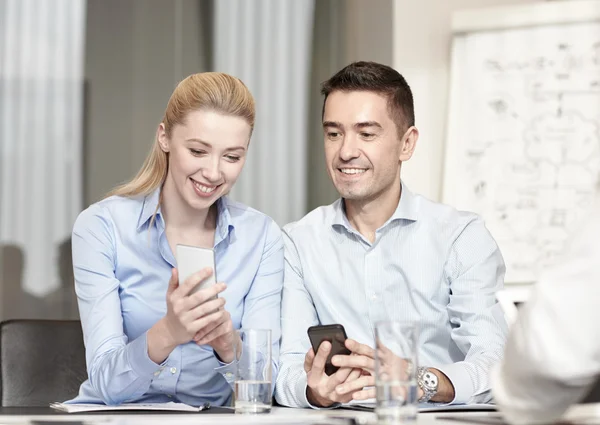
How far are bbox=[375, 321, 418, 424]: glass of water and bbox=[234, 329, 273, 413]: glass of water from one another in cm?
30

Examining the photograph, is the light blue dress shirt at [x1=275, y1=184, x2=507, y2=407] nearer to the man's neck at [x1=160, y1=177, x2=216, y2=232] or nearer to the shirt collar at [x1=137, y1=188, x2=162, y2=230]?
the man's neck at [x1=160, y1=177, x2=216, y2=232]

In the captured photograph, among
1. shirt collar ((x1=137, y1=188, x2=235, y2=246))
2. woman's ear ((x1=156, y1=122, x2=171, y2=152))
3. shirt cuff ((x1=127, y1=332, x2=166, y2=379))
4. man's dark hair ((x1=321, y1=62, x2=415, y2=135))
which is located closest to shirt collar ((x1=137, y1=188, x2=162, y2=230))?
shirt collar ((x1=137, y1=188, x2=235, y2=246))

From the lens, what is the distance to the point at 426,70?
3.60 m

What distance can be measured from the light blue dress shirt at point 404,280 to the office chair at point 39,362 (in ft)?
1.87

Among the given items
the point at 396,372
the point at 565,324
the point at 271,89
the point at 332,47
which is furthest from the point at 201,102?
the point at 332,47

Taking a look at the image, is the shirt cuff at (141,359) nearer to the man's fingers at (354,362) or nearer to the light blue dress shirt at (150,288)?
the light blue dress shirt at (150,288)

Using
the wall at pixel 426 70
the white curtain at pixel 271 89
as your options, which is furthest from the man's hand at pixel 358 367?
the white curtain at pixel 271 89

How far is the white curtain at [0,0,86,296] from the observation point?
3592 millimetres

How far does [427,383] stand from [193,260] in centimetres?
58

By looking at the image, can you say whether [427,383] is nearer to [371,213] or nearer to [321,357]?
[321,357]

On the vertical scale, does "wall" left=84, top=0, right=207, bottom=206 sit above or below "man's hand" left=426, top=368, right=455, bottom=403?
above

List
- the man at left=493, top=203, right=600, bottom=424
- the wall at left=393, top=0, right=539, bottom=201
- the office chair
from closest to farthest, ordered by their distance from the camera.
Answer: the man at left=493, top=203, right=600, bottom=424, the office chair, the wall at left=393, top=0, right=539, bottom=201

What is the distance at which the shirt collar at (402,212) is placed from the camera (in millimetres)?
2168

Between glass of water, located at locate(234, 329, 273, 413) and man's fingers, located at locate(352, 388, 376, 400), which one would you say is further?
man's fingers, located at locate(352, 388, 376, 400)
